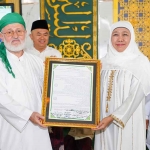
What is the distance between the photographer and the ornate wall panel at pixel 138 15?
452 cm

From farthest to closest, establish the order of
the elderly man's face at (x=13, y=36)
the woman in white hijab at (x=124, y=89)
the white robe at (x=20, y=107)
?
the woman in white hijab at (x=124, y=89), the elderly man's face at (x=13, y=36), the white robe at (x=20, y=107)

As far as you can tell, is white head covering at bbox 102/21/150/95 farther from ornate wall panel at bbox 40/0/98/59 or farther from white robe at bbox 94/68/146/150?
ornate wall panel at bbox 40/0/98/59

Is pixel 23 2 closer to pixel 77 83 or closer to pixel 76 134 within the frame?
pixel 76 134

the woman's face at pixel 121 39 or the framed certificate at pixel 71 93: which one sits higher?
the woman's face at pixel 121 39

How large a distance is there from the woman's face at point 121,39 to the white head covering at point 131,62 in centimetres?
3

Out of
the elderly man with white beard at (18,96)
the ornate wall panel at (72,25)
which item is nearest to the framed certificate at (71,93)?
the elderly man with white beard at (18,96)

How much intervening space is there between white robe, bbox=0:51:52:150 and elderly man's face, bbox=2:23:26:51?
7cm

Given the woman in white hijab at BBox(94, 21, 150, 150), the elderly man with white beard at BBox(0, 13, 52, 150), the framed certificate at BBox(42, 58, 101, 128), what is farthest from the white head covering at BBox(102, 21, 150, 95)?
the elderly man with white beard at BBox(0, 13, 52, 150)

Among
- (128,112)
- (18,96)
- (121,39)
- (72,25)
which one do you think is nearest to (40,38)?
(72,25)

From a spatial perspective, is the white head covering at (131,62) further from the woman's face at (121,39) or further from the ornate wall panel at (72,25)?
the ornate wall panel at (72,25)

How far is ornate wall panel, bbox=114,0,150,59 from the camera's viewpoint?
452cm

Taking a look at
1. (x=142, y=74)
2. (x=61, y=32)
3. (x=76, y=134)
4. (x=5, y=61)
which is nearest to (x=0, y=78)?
(x=5, y=61)
